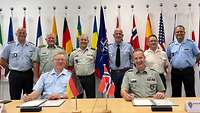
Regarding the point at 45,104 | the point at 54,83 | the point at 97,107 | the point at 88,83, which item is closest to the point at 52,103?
the point at 45,104

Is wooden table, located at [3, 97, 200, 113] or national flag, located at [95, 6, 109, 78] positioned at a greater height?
national flag, located at [95, 6, 109, 78]

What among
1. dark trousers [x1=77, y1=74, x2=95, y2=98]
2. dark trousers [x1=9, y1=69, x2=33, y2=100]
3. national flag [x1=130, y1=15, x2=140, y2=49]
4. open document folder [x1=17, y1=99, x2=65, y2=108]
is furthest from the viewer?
national flag [x1=130, y1=15, x2=140, y2=49]

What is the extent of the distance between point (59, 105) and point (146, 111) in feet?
2.59

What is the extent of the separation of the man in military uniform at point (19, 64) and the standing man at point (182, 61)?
7.81 ft

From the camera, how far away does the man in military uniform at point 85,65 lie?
200 inches

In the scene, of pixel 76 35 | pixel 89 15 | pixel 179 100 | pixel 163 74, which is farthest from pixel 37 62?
pixel 179 100

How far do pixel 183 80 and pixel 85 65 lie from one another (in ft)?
5.39

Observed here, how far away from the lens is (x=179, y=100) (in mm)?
2910

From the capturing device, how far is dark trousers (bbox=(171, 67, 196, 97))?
16.4 ft

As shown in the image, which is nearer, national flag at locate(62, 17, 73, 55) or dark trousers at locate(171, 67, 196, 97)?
dark trousers at locate(171, 67, 196, 97)

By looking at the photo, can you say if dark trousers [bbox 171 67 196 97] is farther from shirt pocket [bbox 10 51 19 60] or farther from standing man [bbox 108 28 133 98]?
shirt pocket [bbox 10 51 19 60]

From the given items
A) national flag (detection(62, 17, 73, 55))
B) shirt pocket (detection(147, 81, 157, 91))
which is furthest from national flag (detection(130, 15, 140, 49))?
shirt pocket (detection(147, 81, 157, 91))

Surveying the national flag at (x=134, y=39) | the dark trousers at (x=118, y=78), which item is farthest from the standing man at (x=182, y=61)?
the dark trousers at (x=118, y=78)

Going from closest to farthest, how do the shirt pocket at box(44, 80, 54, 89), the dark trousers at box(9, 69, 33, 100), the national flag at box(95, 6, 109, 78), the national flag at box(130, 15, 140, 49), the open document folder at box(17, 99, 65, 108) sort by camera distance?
the open document folder at box(17, 99, 65, 108)
the shirt pocket at box(44, 80, 54, 89)
the national flag at box(95, 6, 109, 78)
the dark trousers at box(9, 69, 33, 100)
the national flag at box(130, 15, 140, 49)
